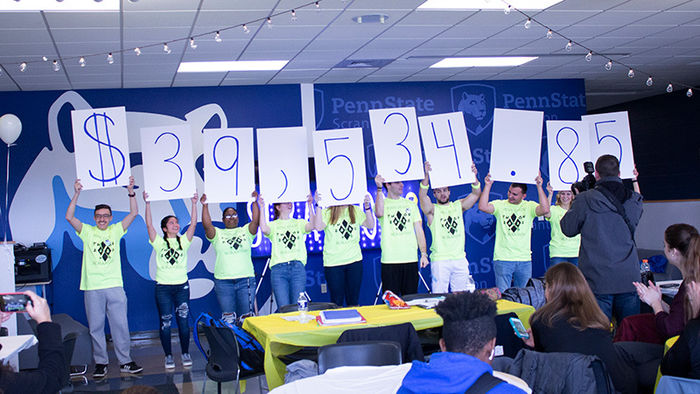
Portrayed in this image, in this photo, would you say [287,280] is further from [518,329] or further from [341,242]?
[518,329]

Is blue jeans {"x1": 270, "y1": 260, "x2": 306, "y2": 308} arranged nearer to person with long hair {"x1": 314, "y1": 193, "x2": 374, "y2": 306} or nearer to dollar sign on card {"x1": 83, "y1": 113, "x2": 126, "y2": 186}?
person with long hair {"x1": 314, "y1": 193, "x2": 374, "y2": 306}

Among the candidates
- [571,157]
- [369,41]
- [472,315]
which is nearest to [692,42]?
[571,157]

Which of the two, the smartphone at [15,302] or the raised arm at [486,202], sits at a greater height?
the raised arm at [486,202]

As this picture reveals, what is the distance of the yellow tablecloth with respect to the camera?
4316 mm

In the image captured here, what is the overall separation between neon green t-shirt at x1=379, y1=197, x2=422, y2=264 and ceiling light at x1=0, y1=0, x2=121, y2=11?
3120 mm

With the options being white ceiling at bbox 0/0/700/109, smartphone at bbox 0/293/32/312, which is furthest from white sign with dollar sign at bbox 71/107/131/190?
smartphone at bbox 0/293/32/312

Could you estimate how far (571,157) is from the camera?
22.9 feet

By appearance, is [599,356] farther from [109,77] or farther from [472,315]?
[109,77]

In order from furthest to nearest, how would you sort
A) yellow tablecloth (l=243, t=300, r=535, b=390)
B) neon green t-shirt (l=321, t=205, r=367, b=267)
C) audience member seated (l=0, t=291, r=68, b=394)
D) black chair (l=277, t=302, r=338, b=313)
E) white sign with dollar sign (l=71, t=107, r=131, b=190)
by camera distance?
neon green t-shirt (l=321, t=205, r=367, b=267)
white sign with dollar sign (l=71, t=107, r=131, b=190)
black chair (l=277, t=302, r=338, b=313)
yellow tablecloth (l=243, t=300, r=535, b=390)
audience member seated (l=0, t=291, r=68, b=394)

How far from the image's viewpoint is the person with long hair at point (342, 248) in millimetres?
6703

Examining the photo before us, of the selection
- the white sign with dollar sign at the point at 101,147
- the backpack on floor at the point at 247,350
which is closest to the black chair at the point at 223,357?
the backpack on floor at the point at 247,350

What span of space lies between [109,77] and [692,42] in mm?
6872

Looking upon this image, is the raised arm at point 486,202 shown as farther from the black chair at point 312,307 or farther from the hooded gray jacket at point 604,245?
the black chair at point 312,307

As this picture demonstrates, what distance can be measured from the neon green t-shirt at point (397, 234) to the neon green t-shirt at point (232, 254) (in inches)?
55.7
